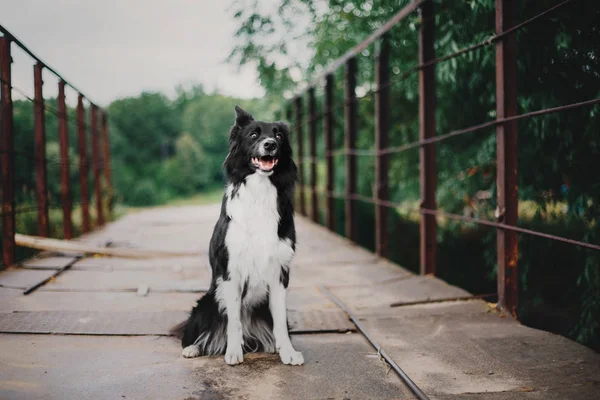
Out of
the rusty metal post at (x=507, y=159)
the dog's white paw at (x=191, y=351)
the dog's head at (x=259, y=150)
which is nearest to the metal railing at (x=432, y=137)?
the rusty metal post at (x=507, y=159)

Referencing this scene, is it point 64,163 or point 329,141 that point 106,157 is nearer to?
point 64,163

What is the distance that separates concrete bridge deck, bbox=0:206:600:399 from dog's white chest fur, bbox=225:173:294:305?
0.45 metres

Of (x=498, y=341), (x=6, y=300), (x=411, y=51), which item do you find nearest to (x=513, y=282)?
(x=498, y=341)

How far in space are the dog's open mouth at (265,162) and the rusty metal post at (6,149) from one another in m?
2.72

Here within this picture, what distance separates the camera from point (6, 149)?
4.38m

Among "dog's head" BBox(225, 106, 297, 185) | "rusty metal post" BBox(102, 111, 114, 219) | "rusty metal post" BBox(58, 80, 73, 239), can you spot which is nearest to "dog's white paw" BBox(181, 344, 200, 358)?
"dog's head" BBox(225, 106, 297, 185)

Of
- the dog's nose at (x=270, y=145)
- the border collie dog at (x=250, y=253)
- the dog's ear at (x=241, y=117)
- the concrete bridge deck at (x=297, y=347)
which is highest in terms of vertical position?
the dog's ear at (x=241, y=117)

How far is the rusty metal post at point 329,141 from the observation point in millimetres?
8263

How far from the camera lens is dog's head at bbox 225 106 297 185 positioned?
270cm

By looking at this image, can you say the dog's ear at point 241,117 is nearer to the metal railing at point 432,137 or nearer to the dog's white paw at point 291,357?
the dog's white paw at point 291,357

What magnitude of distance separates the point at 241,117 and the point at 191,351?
127cm

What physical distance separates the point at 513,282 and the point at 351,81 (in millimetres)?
4277

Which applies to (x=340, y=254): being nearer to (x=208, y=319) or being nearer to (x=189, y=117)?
(x=208, y=319)

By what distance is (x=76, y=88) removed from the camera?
710cm
